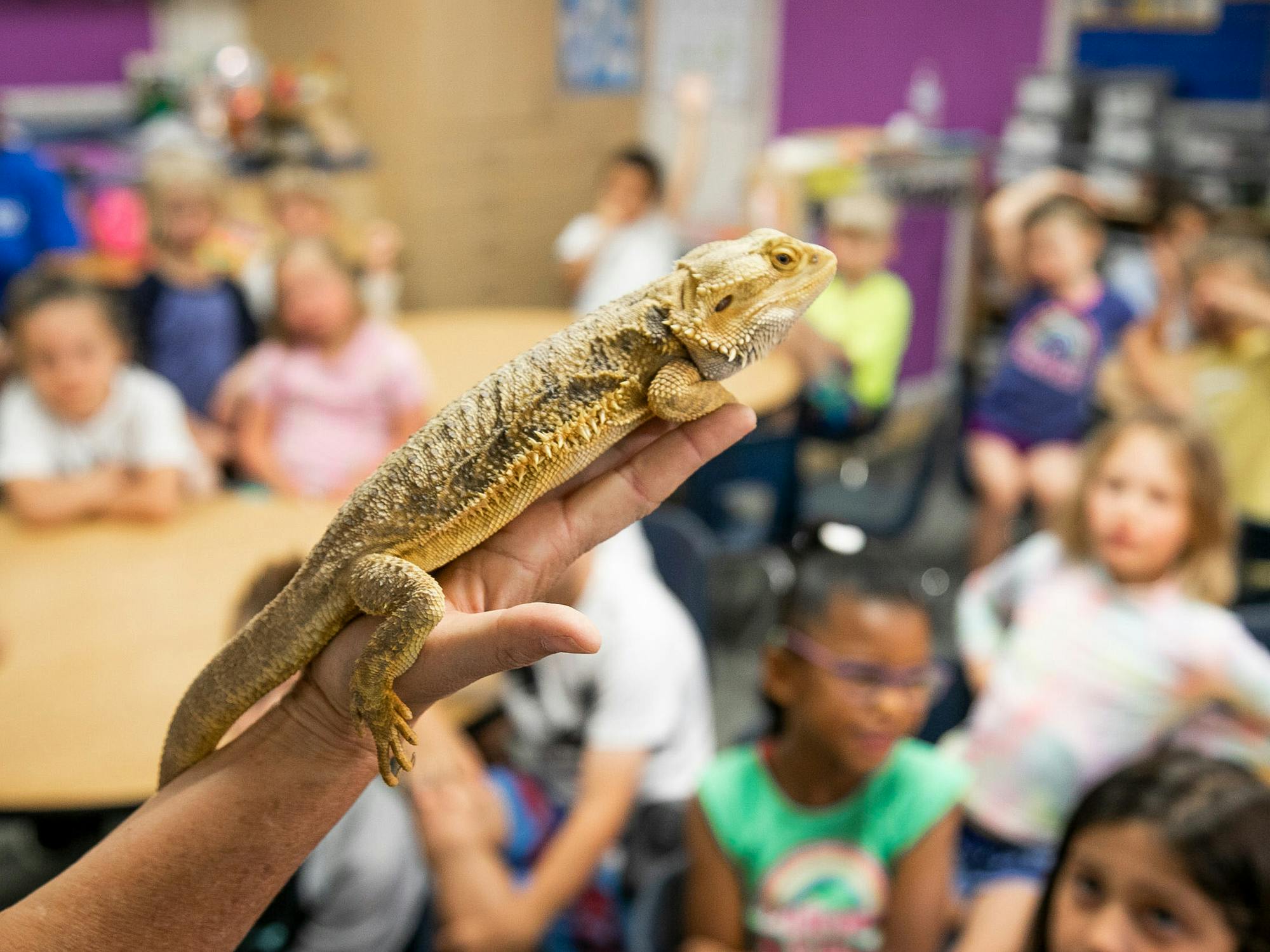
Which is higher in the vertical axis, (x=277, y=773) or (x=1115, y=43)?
(x=1115, y=43)

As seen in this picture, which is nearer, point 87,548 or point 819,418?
point 87,548

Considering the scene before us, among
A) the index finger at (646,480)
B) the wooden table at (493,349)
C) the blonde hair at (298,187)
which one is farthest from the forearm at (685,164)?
the index finger at (646,480)

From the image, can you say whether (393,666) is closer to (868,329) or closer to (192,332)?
(192,332)

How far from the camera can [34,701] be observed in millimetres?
2160

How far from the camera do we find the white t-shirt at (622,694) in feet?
7.40

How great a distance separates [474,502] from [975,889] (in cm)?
151

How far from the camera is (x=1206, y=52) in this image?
6457 millimetres

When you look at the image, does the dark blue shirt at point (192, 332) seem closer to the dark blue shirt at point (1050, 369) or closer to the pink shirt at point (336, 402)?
the pink shirt at point (336, 402)

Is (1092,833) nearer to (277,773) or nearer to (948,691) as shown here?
(948,691)

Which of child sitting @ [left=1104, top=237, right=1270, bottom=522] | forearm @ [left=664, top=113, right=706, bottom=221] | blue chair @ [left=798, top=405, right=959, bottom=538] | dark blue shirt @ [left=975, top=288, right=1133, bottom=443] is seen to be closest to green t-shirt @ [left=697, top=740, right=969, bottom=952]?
child sitting @ [left=1104, top=237, right=1270, bottom=522]

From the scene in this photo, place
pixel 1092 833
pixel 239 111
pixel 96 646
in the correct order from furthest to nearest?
pixel 239 111, pixel 96 646, pixel 1092 833

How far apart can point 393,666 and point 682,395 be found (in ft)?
1.32

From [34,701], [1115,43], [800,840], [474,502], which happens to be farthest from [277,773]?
[1115,43]

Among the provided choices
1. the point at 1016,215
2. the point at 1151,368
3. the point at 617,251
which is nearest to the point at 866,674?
the point at 1151,368
